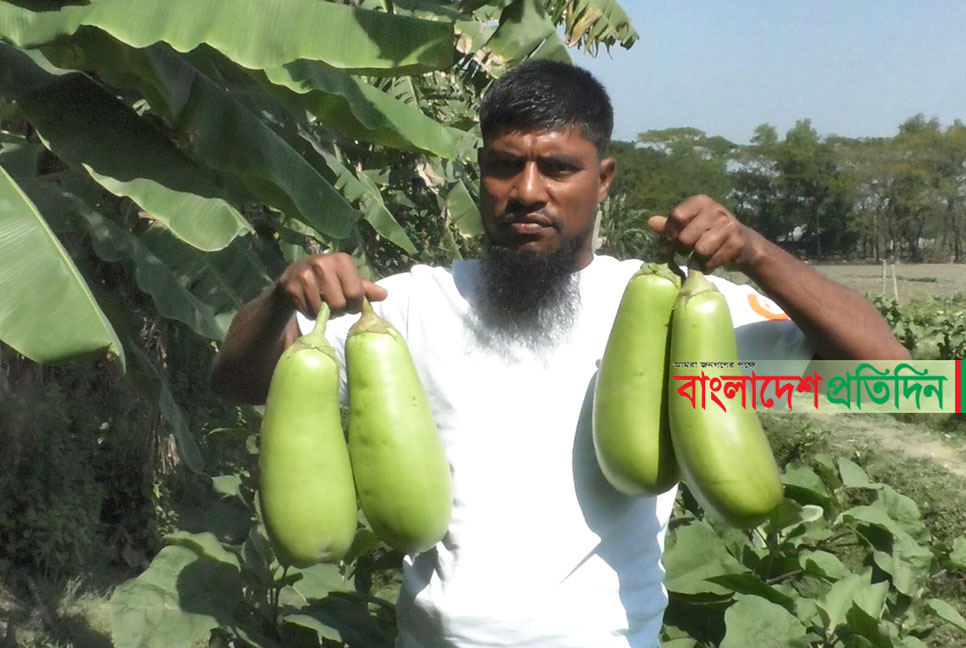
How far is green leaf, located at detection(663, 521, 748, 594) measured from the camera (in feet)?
9.31

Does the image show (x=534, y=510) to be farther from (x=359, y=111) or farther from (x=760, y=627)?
(x=359, y=111)

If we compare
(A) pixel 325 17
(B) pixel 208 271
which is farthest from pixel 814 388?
(B) pixel 208 271

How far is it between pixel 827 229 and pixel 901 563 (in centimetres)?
5707

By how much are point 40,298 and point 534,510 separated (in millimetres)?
1264

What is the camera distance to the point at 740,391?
5.56 feet

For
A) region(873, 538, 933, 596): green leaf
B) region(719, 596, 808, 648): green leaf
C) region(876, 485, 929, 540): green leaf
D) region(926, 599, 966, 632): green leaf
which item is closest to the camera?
region(719, 596, 808, 648): green leaf

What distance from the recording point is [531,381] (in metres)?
2.04

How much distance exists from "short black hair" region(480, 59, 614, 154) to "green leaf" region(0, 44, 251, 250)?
56.4 inches

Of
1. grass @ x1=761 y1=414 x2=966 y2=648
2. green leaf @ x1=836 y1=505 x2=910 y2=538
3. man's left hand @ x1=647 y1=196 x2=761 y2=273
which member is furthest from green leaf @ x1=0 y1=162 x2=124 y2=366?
grass @ x1=761 y1=414 x2=966 y2=648

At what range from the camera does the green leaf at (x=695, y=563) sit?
2838 mm

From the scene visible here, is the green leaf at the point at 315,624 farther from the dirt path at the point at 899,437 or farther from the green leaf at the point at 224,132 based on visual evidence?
the dirt path at the point at 899,437

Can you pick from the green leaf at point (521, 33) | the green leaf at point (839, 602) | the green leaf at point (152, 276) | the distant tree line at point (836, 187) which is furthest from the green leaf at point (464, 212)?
the distant tree line at point (836, 187)

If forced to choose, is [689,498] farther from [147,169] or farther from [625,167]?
[625,167]

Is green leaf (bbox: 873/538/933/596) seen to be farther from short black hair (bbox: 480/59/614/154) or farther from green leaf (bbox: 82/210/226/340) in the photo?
green leaf (bbox: 82/210/226/340)
